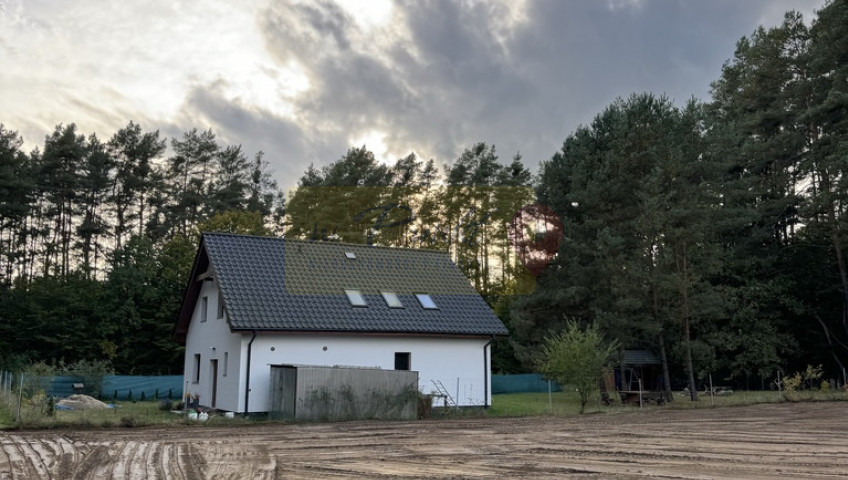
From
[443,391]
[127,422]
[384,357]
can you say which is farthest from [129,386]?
[443,391]

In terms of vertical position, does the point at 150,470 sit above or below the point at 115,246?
below

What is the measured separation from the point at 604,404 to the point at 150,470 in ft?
70.4

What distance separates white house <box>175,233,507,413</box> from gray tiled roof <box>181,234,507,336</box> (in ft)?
0.12

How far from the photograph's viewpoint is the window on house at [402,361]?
2292 cm

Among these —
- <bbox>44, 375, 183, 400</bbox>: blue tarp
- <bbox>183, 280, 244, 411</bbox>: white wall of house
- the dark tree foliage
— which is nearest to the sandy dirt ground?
<bbox>183, 280, 244, 411</bbox>: white wall of house

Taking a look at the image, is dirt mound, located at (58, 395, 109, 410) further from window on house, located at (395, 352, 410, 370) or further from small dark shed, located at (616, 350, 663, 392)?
small dark shed, located at (616, 350, 663, 392)

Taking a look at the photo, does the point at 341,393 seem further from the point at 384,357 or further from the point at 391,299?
the point at 391,299

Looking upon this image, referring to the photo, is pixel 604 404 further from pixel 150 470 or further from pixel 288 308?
pixel 150 470

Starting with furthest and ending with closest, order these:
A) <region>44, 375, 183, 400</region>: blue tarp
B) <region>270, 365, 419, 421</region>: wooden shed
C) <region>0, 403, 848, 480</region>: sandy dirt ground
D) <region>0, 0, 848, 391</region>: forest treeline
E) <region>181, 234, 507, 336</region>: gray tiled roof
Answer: <region>0, 0, 848, 391</region>: forest treeline → <region>44, 375, 183, 400</region>: blue tarp → <region>181, 234, 507, 336</region>: gray tiled roof → <region>270, 365, 419, 421</region>: wooden shed → <region>0, 403, 848, 480</region>: sandy dirt ground

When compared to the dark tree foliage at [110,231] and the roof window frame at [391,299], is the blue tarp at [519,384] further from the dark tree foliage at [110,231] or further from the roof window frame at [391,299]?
the dark tree foliage at [110,231]

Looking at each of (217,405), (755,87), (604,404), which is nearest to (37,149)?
(217,405)

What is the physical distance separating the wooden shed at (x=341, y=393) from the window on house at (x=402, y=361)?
202 cm

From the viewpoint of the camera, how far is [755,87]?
39812 millimetres

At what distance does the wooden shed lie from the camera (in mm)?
19312
